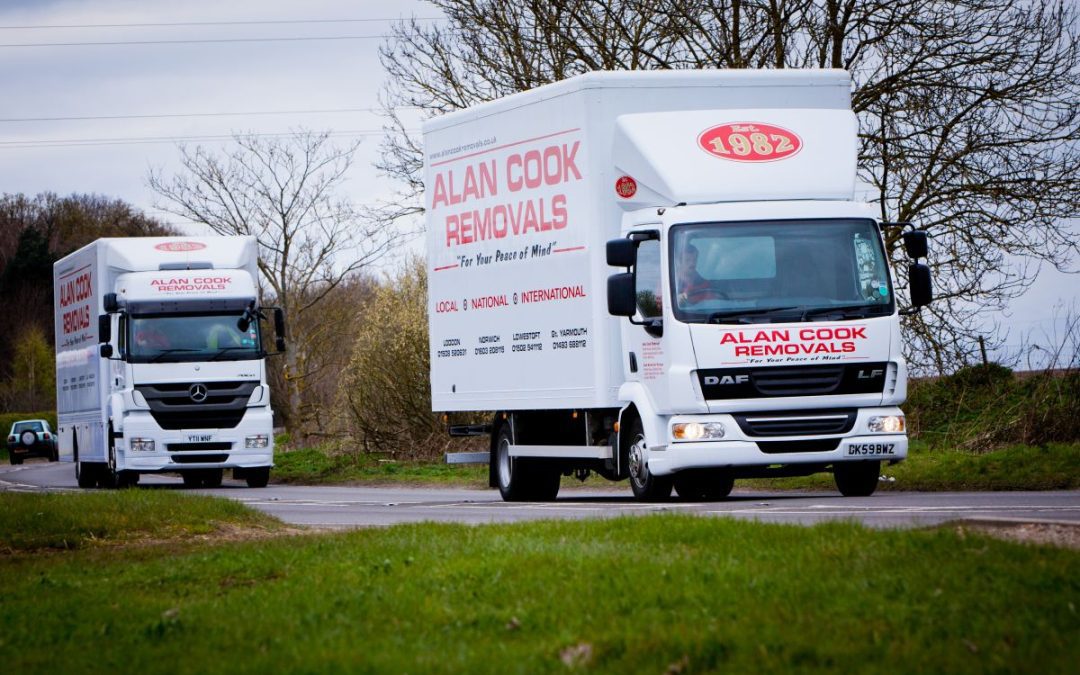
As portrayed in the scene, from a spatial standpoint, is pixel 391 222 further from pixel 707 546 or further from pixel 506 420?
pixel 707 546

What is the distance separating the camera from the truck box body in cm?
1675

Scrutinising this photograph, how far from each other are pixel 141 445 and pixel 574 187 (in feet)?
44.4

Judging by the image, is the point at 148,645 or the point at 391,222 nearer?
the point at 148,645

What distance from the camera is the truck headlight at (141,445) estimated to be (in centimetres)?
2833

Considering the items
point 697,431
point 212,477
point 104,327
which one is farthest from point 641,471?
point 212,477

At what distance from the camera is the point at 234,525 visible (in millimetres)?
15984

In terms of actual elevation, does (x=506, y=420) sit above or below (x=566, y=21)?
below

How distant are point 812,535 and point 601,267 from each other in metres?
7.74

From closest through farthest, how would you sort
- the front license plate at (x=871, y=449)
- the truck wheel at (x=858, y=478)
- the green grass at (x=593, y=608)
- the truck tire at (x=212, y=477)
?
1. the green grass at (x=593, y=608)
2. the front license plate at (x=871, y=449)
3. the truck wheel at (x=858, y=478)
4. the truck tire at (x=212, y=477)

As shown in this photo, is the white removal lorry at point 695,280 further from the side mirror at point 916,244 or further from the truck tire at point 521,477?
the truck tire at point 521,477

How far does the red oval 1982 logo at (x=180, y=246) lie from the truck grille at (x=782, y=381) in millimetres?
15630

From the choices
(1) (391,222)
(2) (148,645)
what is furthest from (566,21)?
(2) (148,645)

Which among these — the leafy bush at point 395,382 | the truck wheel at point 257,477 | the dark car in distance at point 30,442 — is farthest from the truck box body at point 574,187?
the dark car in distance at point 30,442

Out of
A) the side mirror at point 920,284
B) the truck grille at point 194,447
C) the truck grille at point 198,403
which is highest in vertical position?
the side mirror at point 920,284
